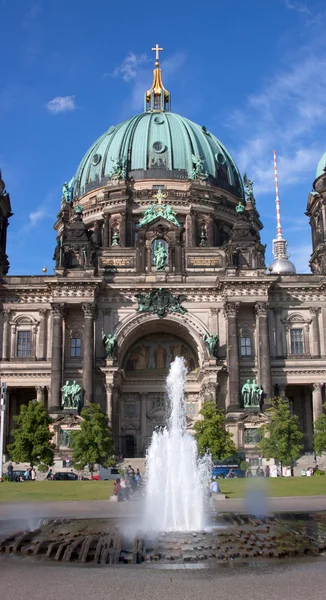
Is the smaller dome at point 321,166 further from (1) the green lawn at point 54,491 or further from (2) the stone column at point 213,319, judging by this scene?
Result: (1) the green lawn at point 54,491

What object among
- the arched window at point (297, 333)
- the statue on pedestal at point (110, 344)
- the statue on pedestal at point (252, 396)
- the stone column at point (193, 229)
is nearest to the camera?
the statue on pedestal at point (252, 396)

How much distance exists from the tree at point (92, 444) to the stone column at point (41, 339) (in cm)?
1282

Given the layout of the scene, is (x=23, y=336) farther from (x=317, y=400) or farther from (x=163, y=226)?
(x=317, y=400)

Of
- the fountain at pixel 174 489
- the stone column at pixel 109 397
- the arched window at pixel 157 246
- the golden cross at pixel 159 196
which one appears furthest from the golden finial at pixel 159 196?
the fountain at pixel 174 489

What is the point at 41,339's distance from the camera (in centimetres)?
6562

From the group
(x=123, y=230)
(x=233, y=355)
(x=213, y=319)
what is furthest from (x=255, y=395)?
(x=123, y=230)

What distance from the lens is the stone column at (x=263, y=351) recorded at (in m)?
62.2

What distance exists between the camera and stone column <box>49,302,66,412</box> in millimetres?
61406

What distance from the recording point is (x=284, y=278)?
67.6 m

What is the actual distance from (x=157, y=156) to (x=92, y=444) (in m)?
38.7

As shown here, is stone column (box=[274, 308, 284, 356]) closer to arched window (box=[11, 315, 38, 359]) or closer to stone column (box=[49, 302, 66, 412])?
stone column (box=[49, 302, 66, 412])

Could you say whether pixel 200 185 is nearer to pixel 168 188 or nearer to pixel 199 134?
pixel 168 188

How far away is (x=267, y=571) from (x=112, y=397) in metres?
48.5

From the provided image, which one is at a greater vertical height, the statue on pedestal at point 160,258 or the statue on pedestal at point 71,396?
the statue on pedestal at point 160,258
